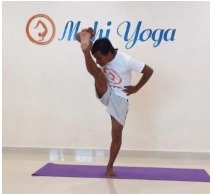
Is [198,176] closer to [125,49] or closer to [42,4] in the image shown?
[125,49]

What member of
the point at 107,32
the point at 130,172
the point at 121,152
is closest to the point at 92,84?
the point at 107,32

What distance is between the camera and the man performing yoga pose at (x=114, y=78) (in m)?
3.56

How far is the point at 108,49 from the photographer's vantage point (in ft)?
11.7

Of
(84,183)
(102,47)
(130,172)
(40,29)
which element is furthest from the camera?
(40,29)

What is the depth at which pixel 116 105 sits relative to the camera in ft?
11.9

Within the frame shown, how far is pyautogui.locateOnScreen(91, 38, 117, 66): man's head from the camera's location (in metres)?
3.54

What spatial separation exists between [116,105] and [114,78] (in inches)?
11.0

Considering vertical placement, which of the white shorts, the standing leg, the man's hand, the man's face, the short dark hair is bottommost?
the standing leg

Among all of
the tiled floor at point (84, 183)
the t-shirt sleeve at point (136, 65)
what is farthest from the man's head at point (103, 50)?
the tiled floor at point (84, 183)

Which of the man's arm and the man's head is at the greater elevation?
the man's head

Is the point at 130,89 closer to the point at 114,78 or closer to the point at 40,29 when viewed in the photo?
the point at 114,78

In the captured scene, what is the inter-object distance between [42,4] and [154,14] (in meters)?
1.54

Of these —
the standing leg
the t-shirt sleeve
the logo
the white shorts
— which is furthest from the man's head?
the logo

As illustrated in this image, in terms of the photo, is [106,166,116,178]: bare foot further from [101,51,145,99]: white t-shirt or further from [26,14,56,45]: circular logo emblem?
[26,14,56,45]: circular logo emblem
